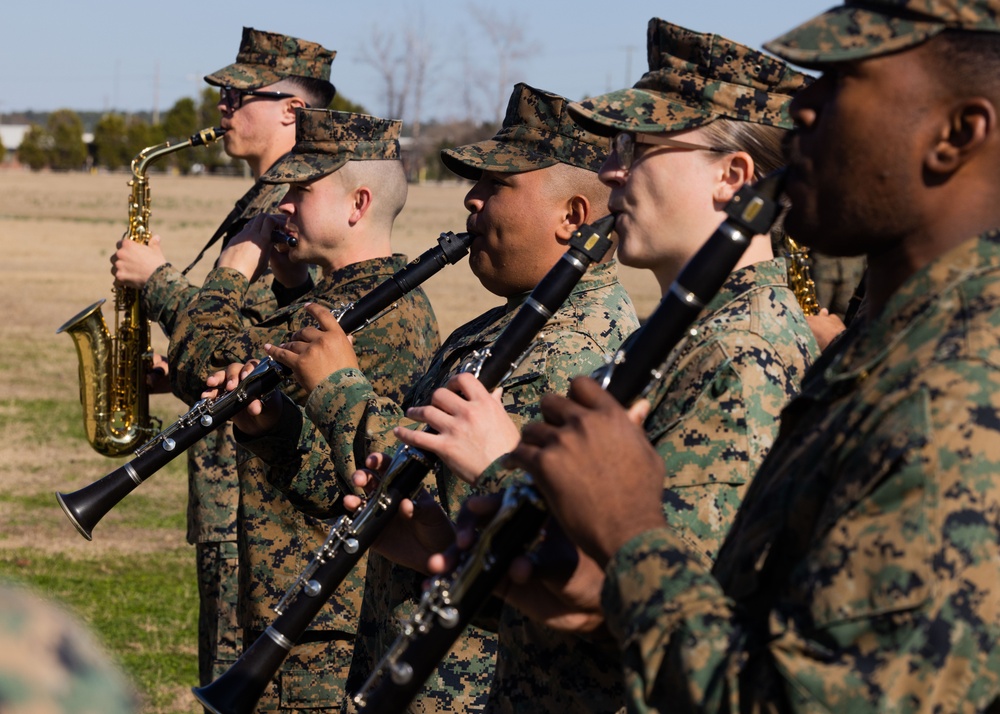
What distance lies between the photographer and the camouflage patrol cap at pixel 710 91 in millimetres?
3029

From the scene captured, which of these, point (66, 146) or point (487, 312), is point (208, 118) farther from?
point (487, 312)

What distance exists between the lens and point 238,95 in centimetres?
671

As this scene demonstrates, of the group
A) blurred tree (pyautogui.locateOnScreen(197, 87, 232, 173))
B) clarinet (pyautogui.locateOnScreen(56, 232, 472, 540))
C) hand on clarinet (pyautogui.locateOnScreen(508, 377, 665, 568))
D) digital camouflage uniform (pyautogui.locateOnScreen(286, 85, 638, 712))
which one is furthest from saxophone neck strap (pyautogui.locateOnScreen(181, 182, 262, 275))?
blurred tree (pyautogui.locateOnScreen(197, 87, 232, 173))

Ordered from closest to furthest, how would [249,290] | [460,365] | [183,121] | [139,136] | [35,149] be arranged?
1. [460,365]
2. [249,290]
3. [183,121]
4. [139,136]
5. [35,149]

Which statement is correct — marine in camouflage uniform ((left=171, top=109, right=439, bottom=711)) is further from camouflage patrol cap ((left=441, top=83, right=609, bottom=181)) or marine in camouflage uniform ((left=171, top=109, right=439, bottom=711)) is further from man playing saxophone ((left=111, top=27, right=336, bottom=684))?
camouflage patrol cap ((left=441, top=83, right=609, bottom=181))

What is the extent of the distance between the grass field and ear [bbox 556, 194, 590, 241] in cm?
178

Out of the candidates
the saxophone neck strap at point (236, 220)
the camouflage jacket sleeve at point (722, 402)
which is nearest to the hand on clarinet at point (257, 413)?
the camouflage jacket sleeve at point (722, 402)

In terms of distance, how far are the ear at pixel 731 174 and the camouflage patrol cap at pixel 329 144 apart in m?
2.52

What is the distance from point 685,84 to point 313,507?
6.67ft

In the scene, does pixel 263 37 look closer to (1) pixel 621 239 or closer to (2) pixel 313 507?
(2) pixel 313 507

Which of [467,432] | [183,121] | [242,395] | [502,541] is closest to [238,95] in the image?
[242,395]

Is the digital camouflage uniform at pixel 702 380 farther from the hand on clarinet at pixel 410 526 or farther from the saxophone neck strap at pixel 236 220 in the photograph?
the saxophone neck strap at pixel 236 220

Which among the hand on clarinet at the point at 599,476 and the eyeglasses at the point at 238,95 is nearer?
the hand on clarinet at the point at 599,476

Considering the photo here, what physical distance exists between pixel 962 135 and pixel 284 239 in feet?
12.3
